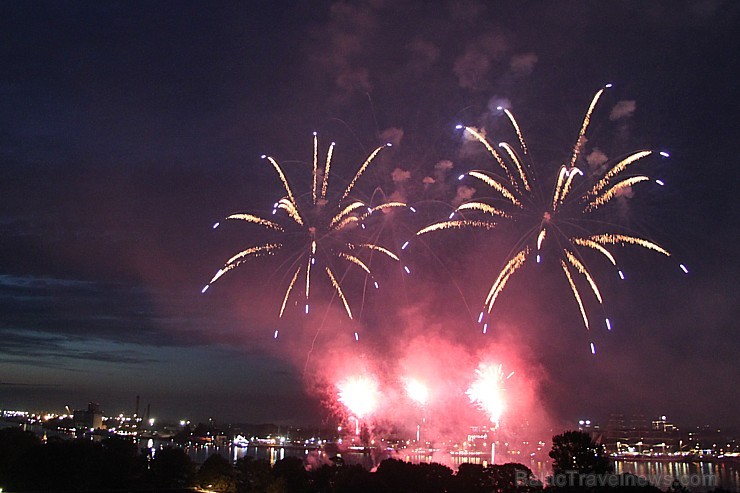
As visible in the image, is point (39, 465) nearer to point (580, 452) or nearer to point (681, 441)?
point (580, 452)

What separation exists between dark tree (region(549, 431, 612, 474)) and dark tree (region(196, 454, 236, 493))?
91.3ft

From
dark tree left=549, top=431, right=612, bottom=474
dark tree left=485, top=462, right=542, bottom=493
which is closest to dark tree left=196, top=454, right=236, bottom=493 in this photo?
dark tree left=485, top=462, right=542, bottom=493

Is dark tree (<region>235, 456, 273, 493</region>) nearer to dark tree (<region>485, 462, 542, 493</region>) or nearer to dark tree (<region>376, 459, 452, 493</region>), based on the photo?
dark tree (<region>376, 459, 452, 493</region>)

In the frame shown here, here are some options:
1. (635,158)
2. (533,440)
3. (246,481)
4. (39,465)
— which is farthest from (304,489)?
(533,440)

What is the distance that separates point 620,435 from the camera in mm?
191250

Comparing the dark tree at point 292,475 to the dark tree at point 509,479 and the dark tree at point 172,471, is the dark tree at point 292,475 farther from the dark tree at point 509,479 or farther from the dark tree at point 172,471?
the dark tree at point 509,479

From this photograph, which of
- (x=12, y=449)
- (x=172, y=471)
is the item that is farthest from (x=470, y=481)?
(x=12, y=449)

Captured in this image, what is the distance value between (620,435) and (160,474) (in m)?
169

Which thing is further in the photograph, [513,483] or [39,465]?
[39,465]

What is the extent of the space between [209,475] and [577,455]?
103 ft

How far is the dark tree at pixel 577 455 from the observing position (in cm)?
3794

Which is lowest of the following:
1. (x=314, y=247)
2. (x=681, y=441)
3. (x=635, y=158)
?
(x=681, y=441)

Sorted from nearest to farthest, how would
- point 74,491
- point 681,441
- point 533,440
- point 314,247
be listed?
1. point 314,247
2. point 74,491
3. point 533,440
4. point 681,441

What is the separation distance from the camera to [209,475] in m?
54.0
